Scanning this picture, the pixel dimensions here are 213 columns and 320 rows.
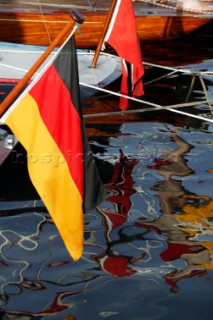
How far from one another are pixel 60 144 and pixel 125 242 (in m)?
2.09

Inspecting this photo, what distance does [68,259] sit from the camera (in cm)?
768

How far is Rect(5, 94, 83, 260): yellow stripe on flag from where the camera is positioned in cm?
630

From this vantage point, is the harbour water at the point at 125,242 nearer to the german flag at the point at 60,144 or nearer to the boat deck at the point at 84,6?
the german flag at the point at 60,144

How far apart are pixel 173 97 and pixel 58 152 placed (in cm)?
810

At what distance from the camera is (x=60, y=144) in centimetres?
648

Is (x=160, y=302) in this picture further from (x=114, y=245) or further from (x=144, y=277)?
(x=114, y=245)

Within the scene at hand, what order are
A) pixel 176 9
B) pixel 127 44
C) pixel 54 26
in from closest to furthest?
pixel 127 44 < pixel 54 26 < pixel 176 9

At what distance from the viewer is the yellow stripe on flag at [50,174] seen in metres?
6.30

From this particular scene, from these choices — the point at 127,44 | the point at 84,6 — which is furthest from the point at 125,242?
the point at 84,6

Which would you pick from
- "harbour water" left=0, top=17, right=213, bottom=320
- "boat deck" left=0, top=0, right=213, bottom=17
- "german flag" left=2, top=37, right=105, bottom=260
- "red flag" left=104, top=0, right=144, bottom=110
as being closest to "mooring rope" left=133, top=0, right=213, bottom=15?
"boat deck" left=0, top=0, right=213, bottom=17

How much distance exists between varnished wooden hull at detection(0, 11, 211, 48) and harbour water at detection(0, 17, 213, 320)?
537 centimetres

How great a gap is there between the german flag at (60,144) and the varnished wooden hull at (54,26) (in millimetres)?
9390

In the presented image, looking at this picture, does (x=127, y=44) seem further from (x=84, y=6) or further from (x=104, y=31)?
(x=84, y=6)

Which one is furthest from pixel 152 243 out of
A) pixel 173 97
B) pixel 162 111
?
pixel 173 97
